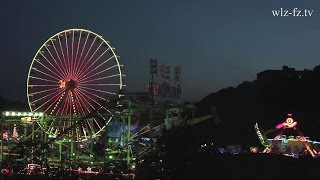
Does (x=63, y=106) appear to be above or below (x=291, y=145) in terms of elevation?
above

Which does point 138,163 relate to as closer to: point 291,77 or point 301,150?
point 301,150

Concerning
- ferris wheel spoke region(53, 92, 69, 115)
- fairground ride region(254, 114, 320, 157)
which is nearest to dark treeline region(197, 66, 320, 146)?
fairground ride region(254, 114, 320, 157)

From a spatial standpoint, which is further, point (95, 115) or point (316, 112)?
point (316, 112)

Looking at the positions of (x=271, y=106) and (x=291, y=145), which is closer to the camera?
(x=291, y=145)

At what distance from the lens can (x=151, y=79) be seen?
121 feet

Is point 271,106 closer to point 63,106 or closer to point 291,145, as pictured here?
point 291,145

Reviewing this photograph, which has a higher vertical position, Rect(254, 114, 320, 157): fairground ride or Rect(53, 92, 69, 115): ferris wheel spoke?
Rect(53, 92, 69, 115): ferris wheel spoke

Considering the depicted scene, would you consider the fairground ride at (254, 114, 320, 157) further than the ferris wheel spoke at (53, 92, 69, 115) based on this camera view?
Yes

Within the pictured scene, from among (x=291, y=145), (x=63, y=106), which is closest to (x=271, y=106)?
(x=291, y=145)

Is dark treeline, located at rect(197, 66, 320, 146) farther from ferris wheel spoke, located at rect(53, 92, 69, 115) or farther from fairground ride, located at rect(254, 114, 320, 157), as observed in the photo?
ferris wheel spoke, located at rect(53, 92, 69, 115)

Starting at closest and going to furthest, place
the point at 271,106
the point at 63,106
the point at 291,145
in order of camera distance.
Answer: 1. the point at 63,106
2. the point at 291,145
3. the point at 271,106

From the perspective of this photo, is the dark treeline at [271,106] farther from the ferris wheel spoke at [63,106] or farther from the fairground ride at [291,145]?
the ferris wheel spoke at [63,106]

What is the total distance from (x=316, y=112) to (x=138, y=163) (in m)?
48.0

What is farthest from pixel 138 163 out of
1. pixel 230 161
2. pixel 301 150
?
pixel 301 150
